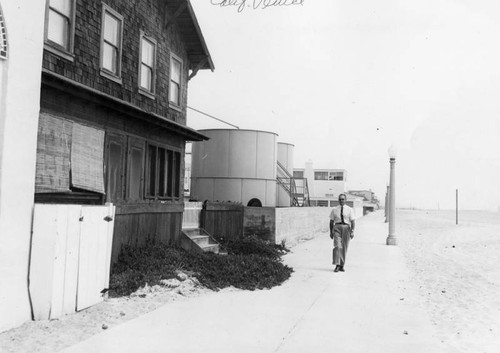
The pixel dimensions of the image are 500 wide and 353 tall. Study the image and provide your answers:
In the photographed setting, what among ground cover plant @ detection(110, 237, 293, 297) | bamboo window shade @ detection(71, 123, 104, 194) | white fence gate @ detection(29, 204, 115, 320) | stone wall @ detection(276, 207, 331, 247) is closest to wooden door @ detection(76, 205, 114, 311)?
white fence gate @ detection(29, 204, 115, 320)

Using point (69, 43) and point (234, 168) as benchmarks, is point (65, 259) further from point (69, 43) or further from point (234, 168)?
point (234, 168)

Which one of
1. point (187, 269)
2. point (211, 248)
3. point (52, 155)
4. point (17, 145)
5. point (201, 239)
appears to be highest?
point (52, 155)

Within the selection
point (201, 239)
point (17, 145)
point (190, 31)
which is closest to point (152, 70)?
point (190, 31)

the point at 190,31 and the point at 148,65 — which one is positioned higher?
the point at 190,31

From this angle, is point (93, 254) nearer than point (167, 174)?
Yes

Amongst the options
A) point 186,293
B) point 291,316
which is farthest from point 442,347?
point 186,293

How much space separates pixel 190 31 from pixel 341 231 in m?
7.70

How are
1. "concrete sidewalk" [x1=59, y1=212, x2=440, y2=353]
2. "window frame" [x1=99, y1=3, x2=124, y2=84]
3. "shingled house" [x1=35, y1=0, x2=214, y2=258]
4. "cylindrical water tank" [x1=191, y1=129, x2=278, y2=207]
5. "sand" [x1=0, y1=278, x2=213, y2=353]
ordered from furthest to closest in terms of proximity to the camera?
1. "cylindrical water tank" [x1=191, y1=129, x2=278, y2=207]
2. "window frame" [x1=99, y1=3, x2=124, y2=84]
3. "shingled house" [x1=35, y1=0, x2=214, y2=258]
4. "concrete sidewalk" [x1=59, y1=212, x2=440, y2=353]
5. "sand" [x1=0, y1=278, x2=213, y2=353]

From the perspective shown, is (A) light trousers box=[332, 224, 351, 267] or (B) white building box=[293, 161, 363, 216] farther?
(B) white building box=[293, 161, 363, 216]

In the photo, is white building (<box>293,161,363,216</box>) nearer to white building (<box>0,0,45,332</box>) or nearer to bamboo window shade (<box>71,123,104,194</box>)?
bamboo window shade (<box>71,123,104,194</box>)

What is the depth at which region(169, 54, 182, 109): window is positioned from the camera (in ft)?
49.7

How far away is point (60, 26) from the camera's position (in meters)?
10.2

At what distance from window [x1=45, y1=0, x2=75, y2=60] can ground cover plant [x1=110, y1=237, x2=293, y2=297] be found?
416cm

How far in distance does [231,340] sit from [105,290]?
8.16ft
